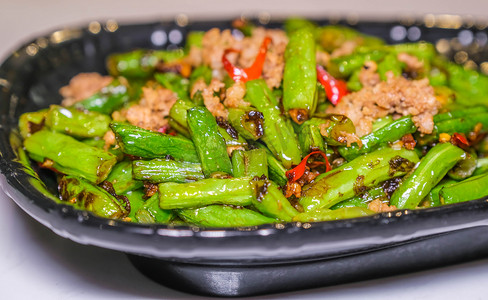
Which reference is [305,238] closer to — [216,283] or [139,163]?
[216,283]

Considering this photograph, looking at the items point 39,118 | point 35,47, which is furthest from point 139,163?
point 35,47

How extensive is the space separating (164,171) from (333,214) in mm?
856

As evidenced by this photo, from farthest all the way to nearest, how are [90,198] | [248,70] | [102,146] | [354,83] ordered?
1. [354,83]
2. [248,70]
3. [102,146]
4. [90,198]

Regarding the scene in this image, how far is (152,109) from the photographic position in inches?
123

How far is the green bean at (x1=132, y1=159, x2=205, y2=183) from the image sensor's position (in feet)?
8.77

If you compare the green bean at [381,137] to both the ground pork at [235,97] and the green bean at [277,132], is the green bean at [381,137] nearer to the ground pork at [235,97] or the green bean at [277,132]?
the green bean at [277,132]

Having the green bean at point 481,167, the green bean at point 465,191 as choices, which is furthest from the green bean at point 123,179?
the green bean at point 481,167

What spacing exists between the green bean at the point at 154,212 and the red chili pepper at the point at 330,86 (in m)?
1.18

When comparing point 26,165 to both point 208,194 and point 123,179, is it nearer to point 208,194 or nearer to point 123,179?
point 123,179

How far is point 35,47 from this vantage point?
3.89 m

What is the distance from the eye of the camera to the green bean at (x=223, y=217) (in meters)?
2.51

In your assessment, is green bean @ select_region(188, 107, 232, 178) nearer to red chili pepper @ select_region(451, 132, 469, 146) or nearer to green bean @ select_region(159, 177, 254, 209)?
green bean @ select_region(159, 177, 254, 209)

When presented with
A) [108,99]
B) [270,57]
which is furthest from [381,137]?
[108,99]

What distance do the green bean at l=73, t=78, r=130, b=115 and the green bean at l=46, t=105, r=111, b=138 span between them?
0.34 m
